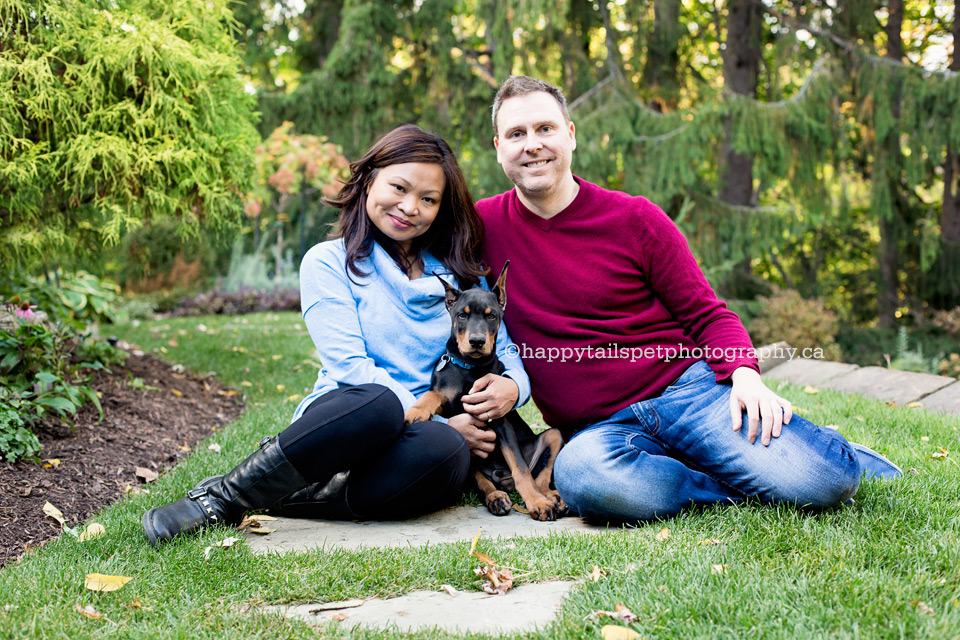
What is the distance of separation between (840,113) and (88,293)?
7.66 m

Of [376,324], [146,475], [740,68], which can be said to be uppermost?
[740,68]

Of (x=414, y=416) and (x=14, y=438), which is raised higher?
(x=414, y=416)

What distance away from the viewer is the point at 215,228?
16.2ft

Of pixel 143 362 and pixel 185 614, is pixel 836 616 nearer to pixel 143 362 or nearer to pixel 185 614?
pixel 185 614

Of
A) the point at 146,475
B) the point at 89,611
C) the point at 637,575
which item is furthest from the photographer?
the point at 146,475

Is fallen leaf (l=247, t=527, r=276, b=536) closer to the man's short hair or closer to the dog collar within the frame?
the dog collar

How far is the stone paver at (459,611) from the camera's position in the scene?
1.93m

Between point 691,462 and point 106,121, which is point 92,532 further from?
point 106,121

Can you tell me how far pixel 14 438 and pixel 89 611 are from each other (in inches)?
68.7

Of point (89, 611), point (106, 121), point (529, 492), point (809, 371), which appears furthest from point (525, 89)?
point (809, 371)

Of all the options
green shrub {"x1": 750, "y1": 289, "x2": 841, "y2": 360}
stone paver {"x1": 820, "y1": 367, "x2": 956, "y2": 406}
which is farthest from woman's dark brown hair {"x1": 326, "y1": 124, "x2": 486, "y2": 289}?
green shrub {"x1": 750, "y1": 289, "x2": 841, "y2": 360}

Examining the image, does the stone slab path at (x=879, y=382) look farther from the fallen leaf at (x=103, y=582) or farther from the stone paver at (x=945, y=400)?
the fallen leaf at (x=103, y=582)

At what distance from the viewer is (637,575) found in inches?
83.0

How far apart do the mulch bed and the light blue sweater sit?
1.08 metres
